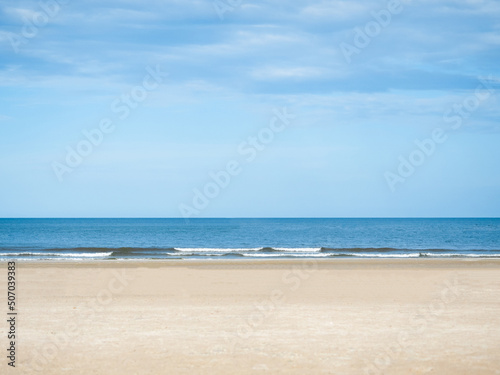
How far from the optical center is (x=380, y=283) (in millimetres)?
18047

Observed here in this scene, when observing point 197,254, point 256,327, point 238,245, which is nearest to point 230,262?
point 197,254

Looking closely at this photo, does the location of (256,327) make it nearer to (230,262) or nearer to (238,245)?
(230,262)

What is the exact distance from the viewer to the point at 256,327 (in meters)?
10.4

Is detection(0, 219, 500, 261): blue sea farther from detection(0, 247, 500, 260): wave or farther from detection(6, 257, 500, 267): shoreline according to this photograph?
detection(6, 257, 500, 267): shoreline

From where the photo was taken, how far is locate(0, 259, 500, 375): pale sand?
25.8 feet

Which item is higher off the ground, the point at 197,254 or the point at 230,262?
the point at 197,254

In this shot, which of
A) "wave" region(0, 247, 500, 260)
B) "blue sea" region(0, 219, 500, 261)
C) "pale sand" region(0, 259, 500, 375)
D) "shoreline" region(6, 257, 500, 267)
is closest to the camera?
"pale sand" region(0, 259, 500, 375)

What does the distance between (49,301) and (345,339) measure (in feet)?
26.4

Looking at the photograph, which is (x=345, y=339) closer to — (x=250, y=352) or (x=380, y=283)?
(x=250, y=352)

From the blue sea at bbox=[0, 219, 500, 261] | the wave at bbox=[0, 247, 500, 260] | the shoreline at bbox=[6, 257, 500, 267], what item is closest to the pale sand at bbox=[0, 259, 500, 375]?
the shoreline at bbox=[6, 257, 500, 267]

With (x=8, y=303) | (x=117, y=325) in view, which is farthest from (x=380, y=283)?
(x=8, y=303)

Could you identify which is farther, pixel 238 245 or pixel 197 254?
pixel 238 245

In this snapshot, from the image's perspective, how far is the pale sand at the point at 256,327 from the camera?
25.8 feet

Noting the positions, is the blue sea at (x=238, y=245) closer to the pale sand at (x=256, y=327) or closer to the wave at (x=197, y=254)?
the wave at (x=197, y=254)
